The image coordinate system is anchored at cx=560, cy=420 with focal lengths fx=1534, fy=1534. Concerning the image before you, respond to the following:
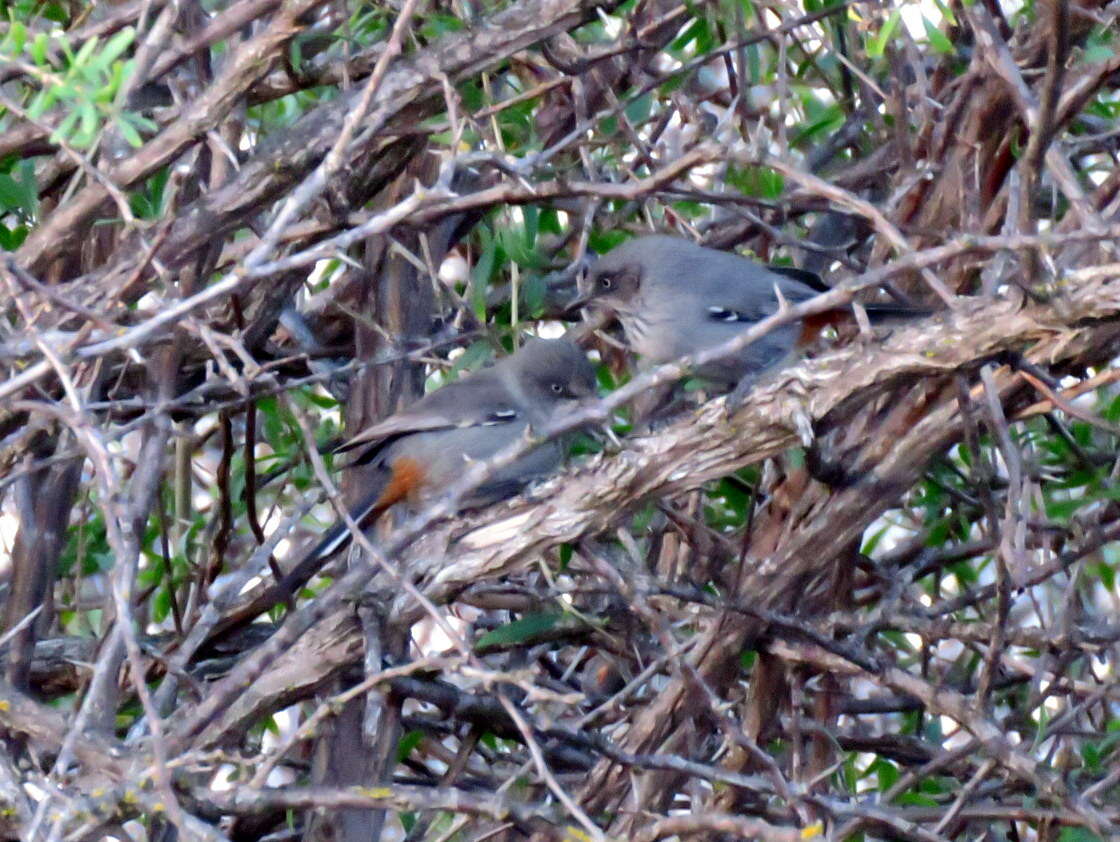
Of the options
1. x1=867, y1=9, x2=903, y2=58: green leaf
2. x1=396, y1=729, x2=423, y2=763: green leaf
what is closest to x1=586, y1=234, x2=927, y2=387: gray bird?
x1=396, y1=729, x2=423, y2=763: green leaf

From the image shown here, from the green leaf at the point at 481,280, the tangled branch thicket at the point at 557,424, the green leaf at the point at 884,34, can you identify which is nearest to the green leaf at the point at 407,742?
the tangled branch thicket at the point at 557,424

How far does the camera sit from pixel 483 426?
5.73 m

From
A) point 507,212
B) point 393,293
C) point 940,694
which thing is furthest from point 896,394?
point 393,293

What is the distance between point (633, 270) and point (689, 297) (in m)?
0.22

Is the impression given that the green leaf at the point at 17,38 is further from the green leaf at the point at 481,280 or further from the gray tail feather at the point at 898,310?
the gray tail feather at the point at 898,310

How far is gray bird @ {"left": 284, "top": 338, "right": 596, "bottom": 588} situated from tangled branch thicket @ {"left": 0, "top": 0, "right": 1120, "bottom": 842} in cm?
16

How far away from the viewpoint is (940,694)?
4.16 m

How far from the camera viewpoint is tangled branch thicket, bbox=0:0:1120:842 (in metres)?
3.33

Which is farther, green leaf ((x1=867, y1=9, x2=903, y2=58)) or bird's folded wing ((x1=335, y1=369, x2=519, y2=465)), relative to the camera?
bird's folded wing ((x1=335, y1=369, x2=519, y2=465))

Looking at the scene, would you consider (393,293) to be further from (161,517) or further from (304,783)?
(304,783)

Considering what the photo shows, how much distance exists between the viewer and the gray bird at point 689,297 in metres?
5.34

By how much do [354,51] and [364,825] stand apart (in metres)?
2.43

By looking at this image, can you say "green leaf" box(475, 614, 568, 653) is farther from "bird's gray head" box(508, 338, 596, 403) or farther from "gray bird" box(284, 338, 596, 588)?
"bird's gray head" box(508, 338, 596, 403)

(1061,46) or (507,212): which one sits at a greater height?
(1061,46)
